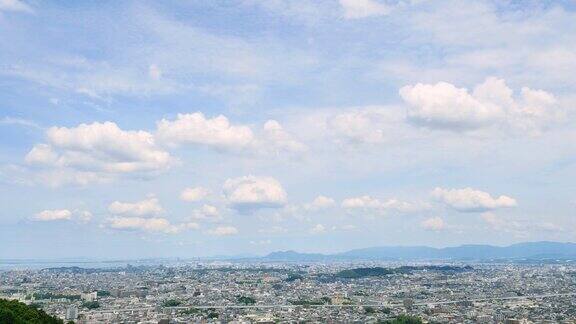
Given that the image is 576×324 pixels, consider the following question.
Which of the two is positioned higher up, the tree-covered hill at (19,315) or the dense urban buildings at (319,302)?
the tree-covered hill at (19,315)

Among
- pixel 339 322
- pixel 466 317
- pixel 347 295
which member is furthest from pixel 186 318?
pixel 347 295

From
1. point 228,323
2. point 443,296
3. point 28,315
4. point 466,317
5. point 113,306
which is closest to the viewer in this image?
point 28,315

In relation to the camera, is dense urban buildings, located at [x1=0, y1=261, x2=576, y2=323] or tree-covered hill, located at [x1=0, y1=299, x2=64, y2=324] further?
dense urban buildings, located at [x1=0, y1=261, x2=576, y2=323]

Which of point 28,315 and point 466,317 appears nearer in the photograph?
point 28,315

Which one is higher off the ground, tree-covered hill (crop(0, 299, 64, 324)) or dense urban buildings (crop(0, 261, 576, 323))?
tree-covered hill (crop(0, 299, 64, 324))

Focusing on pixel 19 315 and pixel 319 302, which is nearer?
pixel 19 315

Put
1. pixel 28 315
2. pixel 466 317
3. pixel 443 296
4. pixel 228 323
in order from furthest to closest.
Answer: pixel 443 296 → pixel 466 317 → pixel 228 323 → pixel 28 315

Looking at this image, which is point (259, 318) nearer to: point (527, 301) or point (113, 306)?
point (113, 306)

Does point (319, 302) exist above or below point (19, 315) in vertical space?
below
